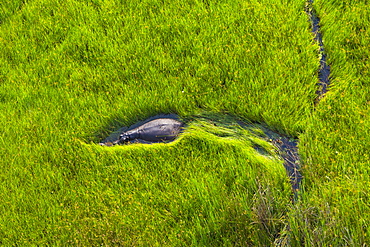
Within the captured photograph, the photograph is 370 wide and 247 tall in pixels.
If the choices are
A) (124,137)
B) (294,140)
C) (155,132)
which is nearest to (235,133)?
(294,140)

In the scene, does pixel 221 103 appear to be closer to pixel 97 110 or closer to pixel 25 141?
pixel 97 110

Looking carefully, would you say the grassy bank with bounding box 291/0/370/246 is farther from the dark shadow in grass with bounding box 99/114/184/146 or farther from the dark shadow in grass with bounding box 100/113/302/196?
the dark shadow in grass with bounding box 99/114/184/146

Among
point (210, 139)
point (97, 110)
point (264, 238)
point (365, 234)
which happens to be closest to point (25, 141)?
point (97, 110)

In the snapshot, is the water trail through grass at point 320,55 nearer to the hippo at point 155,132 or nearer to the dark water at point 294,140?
the dark water at point 294,140

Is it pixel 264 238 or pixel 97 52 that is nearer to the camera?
pixel 264 238

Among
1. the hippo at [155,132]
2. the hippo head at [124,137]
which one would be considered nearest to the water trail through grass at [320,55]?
the hippo at [155,132]

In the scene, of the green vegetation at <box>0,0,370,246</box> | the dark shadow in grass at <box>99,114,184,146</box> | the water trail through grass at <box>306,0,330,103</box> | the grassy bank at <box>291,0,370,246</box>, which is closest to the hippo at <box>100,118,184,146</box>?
the dark shadow in grass at <box>99,114,184,146</box>
